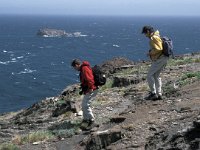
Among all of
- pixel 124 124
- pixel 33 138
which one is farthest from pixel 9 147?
pixel 124 124

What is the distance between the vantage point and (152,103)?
14336 millimetres

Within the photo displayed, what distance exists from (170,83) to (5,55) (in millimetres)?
87399

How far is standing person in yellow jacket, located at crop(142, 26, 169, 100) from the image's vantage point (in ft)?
45.0

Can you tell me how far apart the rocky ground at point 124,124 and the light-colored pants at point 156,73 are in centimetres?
45

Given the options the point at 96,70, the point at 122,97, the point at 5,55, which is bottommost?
the point at 5,55

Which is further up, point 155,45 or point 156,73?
point 155,45

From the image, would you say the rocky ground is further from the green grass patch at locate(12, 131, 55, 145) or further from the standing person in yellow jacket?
the standing person in yellow jacket

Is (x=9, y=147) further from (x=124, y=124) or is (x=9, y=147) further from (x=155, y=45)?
(x=155, y=45)

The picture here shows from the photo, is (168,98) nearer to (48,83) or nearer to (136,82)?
(136,82)

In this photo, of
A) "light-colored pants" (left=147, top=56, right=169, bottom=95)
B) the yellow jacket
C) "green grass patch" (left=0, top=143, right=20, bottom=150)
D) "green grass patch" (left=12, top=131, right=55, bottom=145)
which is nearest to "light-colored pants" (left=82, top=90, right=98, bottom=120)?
"green grass patch" (left=12, top=131, right=55, bottom=145)

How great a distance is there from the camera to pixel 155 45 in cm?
1382

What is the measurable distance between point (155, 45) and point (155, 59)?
0.48 metres

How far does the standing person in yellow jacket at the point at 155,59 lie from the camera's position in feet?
45.0

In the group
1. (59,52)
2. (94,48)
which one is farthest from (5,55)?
(94,48)
